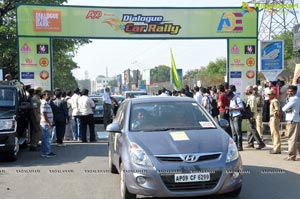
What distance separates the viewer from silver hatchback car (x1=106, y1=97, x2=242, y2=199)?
5.63m

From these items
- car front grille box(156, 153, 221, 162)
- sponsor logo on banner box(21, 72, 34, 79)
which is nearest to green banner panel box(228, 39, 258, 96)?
sponsor logo on banner box(21, 72, 34, 79)

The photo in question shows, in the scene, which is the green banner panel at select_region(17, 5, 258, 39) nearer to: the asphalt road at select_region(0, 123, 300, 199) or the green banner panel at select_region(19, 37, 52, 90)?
the green banner panel at select_region(19, 37, 52, 90)

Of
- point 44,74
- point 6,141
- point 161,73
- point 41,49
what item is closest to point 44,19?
point 41,49

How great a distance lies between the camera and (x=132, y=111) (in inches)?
283

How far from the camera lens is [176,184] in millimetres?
5637

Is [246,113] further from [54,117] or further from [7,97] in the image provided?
[7,97]

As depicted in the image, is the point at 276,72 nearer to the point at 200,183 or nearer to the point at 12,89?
the point at 12,89

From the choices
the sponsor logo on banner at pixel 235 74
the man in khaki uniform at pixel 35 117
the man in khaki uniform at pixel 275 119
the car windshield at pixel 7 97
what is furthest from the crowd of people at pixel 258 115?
the car windshield at pixel 7 97

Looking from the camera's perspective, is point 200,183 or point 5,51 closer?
point 200,183

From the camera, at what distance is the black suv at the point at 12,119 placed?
387 inches

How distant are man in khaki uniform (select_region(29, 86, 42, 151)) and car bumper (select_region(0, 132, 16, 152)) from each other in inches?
74.2

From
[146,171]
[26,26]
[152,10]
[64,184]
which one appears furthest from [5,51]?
[146,171]

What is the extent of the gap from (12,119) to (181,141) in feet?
17.8

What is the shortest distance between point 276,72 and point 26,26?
10070 millimetres
